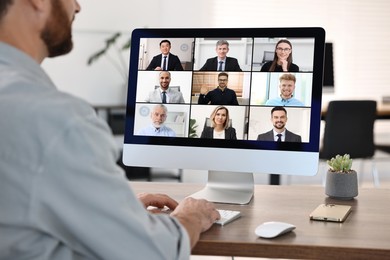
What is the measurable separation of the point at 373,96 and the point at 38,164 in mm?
4954

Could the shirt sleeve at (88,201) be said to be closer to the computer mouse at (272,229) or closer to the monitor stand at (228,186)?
the computer mouse at (272,229)

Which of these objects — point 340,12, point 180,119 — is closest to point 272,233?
point 180,119

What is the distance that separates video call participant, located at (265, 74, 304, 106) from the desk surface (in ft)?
0.83

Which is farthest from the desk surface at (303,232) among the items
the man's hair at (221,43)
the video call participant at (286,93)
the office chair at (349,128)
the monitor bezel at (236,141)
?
the office chair at (349,128)

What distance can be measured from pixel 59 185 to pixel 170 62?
2.86ft

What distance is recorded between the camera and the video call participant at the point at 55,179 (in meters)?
0.92

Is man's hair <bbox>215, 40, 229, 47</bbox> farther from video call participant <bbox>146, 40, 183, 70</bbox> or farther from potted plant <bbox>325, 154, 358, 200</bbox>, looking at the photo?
potted plant <bbox>325, 154, 358, 200</bbox>

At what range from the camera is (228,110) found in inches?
66.4

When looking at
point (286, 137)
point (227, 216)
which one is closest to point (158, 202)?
point (227, 216)

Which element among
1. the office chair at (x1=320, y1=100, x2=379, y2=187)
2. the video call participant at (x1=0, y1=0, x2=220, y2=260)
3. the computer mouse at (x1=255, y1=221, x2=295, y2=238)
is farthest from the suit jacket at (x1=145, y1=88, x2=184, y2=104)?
the office chair at (x1=320, y1=100, x2=379, y2=187)

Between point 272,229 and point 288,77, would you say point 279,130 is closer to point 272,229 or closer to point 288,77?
point 288,77

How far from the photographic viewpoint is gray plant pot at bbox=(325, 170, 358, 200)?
5.57 feet

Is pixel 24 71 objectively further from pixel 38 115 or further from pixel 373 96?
pixel 373 96

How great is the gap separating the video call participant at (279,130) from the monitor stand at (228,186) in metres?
0.15
